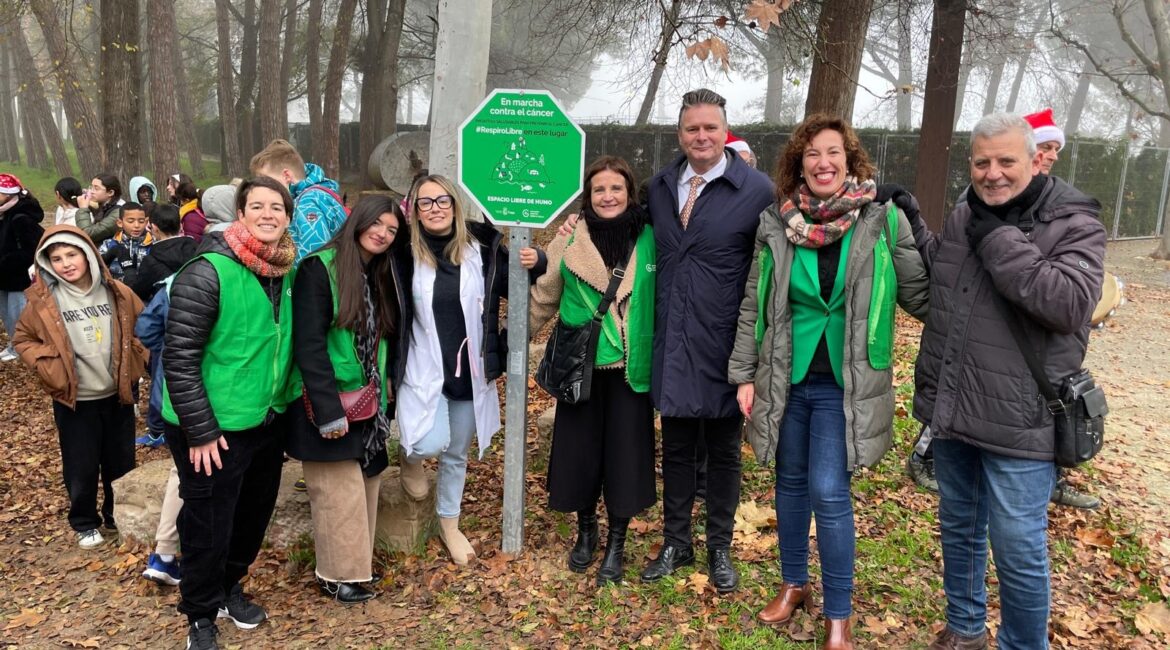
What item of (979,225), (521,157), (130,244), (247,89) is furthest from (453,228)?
(247,89)

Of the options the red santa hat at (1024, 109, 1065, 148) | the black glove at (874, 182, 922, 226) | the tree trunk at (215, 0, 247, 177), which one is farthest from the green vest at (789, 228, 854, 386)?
the tree trunk at (215, 0, 247, 177)

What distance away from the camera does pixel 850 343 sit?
3.07 m

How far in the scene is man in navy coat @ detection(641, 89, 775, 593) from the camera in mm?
3492

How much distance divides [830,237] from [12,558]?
4.98 meters

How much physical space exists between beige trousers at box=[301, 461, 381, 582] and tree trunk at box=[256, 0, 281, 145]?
13379 mm

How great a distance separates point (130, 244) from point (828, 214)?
231 inches

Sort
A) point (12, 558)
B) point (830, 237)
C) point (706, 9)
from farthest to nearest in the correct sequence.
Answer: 1. point (706, 9)
2. point (12, 558)
3. point (830, 237)

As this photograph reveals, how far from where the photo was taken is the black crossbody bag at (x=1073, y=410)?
268cm

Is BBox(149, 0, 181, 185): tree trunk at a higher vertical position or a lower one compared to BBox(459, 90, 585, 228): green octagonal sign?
higher

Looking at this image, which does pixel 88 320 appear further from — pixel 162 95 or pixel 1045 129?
pixel 162 95

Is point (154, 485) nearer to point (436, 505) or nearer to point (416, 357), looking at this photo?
point (436, 505)

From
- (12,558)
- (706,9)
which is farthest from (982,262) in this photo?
(706,9)

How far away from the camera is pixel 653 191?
3.75 m

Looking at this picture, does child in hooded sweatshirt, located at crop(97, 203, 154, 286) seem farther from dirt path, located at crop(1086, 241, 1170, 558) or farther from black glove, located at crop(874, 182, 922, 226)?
dirt path, located at crop(1086, 241, 1170, 558)
